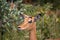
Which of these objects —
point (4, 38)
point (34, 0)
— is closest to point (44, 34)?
point (4, 38)

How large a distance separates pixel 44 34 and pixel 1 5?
2.60 metres

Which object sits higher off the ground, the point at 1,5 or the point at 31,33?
the point at 1,5

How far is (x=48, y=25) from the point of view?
7.67 meters

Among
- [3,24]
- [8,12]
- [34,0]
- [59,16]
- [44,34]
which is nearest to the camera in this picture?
[8,12]

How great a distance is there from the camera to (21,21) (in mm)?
5855

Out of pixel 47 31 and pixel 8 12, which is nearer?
pixel 8 12

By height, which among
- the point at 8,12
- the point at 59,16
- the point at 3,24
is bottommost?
the point at 59,16

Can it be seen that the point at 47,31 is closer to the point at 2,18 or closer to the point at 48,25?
the point at 48,25

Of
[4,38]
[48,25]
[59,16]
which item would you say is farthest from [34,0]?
[4,38]

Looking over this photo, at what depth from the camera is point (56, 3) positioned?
33.5 ft

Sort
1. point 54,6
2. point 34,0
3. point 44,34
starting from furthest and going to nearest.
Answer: point 34,0, point 54,6, point 44,34

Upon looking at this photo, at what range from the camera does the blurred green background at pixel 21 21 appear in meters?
5.61

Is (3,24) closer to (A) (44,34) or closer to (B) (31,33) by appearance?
(B) (31,33)

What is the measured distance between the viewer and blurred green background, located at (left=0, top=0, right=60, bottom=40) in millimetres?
5605
